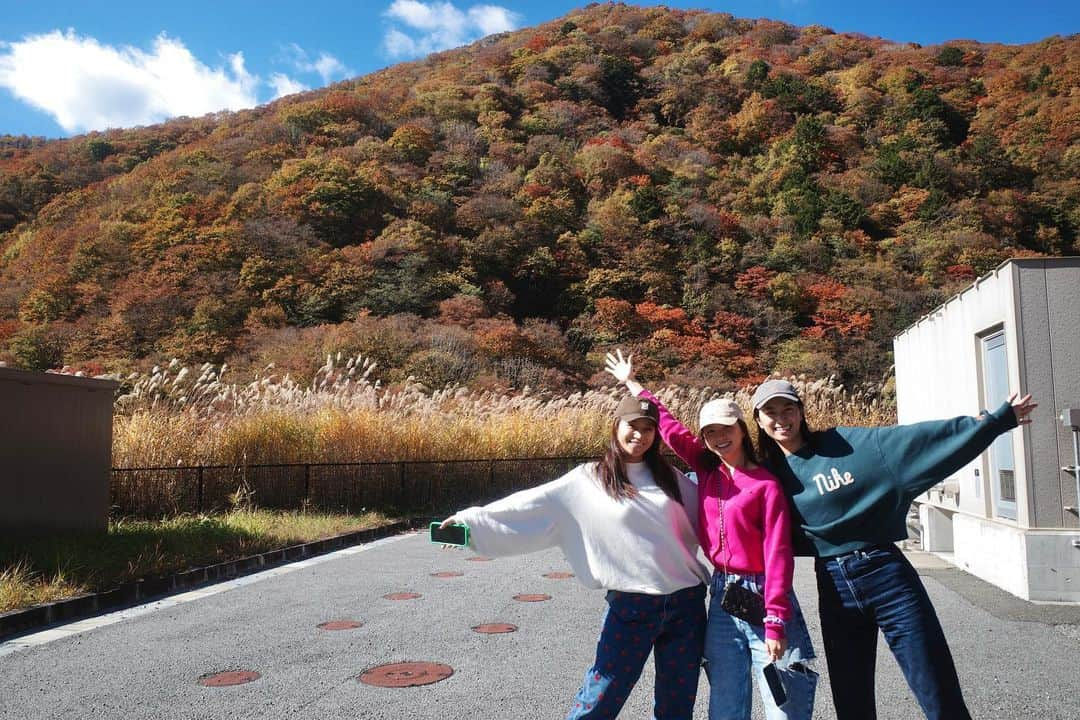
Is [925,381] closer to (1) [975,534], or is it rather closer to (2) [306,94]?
(1) [975,534]

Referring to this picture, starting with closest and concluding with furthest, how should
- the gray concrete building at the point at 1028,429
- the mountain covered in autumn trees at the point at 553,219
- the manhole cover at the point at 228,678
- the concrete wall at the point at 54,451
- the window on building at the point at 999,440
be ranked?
1. the manhole cover at the point at 228,678
2. the gray concrete building at the point at 1028,429
3. the window on building at the point at 999,440
4. the concrete wall at the point at 54,451
5. the mountain covered in autumn trees at the point at 553,219

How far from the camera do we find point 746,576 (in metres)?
3.01

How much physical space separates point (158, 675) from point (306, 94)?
2480 inches

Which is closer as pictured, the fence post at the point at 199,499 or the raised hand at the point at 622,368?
the raised hand at the point at 622,368

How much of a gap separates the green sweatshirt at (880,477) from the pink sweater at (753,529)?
0.15m

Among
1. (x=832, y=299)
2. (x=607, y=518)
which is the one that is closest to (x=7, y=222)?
(x=832, y=299)

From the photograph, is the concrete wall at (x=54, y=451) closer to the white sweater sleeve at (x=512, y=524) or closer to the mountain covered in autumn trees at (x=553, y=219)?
the white sweater sleeve at (x=512, y=524)

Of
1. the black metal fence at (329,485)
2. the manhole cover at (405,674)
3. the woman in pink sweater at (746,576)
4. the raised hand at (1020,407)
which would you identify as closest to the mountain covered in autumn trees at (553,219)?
the black metal fence at (329,485)

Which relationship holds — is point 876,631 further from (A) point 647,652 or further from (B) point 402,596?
(B) point 402,596

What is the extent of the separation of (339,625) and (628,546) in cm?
380

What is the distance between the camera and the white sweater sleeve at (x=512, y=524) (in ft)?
10.6

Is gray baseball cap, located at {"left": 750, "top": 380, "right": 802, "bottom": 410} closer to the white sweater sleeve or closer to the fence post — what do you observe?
the white sweater sleeve

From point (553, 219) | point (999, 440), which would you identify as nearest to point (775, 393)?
point (999, 440)

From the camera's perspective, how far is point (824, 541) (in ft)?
10.2
